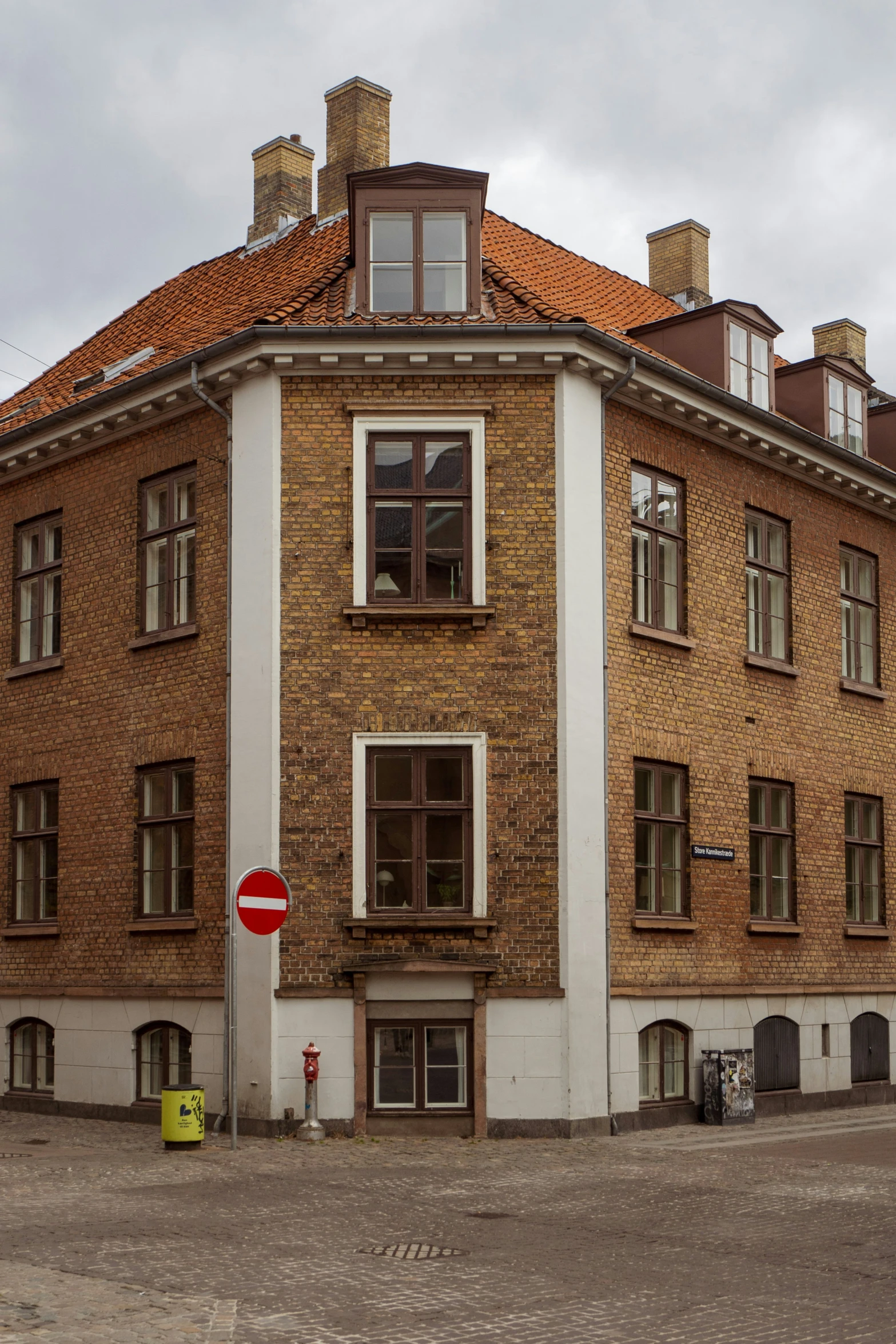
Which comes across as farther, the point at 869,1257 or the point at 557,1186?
the point at 557,1186

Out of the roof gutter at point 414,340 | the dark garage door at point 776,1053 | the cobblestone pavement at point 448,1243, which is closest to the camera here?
the cobblestone pavement at point 448,1243

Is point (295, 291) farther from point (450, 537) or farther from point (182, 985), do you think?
point (182, 985)

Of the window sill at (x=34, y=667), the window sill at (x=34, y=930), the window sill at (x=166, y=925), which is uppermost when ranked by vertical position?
the window sill at (x=34, y=667)

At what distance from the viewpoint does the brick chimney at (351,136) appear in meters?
22.5

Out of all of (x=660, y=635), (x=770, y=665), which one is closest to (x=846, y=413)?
(x=770, y=665)

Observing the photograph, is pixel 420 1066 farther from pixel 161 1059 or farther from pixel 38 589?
pixel 38 589

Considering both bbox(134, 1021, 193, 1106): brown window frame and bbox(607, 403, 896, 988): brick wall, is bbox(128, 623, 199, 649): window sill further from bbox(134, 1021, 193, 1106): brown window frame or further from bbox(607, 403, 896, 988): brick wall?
bbox(607, 403, 896, 988): brick wall

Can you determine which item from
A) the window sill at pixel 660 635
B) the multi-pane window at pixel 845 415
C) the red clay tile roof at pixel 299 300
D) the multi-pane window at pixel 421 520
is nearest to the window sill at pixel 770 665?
the window sill at pixel 660 635

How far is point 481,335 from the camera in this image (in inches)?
681

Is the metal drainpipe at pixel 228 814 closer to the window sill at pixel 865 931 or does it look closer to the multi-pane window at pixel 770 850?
the multi-pane window at pixel 770 850

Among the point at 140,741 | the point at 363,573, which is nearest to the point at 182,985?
the point at 140,741

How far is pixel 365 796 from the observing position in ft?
55.5

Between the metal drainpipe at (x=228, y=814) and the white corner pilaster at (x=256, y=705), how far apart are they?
93 millimetres

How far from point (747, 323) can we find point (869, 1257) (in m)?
14.3
